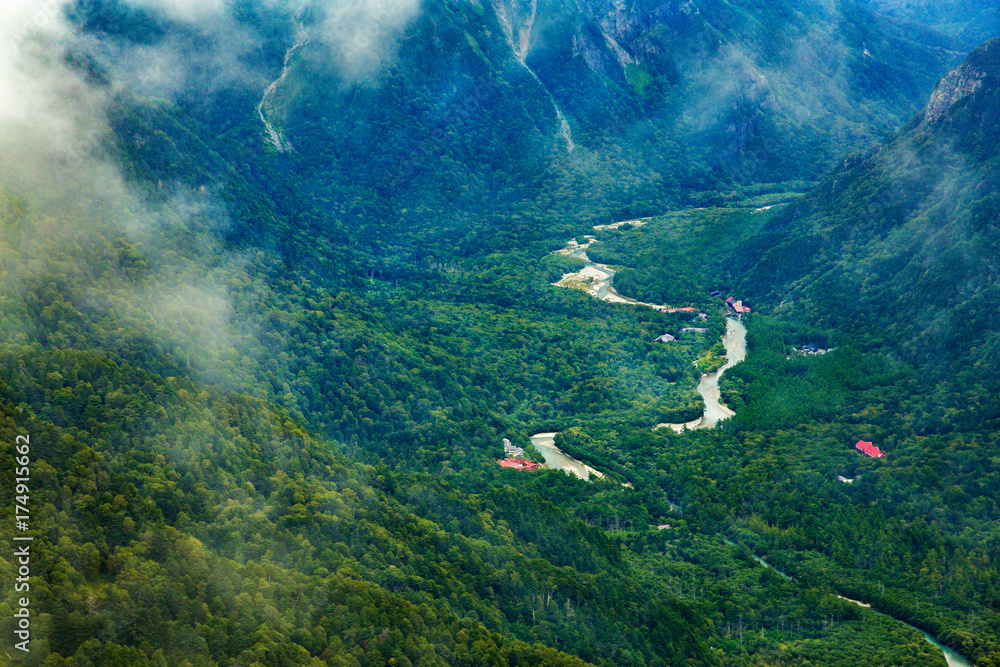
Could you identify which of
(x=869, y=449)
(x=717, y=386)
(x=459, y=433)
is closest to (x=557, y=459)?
(x=459, y=433)

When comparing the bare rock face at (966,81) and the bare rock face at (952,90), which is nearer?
the bare rock face at (966,81)

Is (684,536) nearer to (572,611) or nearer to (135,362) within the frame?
(572,611)

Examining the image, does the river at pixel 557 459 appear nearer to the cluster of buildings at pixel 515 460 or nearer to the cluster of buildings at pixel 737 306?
the cluster of buildings at pixel 515 460

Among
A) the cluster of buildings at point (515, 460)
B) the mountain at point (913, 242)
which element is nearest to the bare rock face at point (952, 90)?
the mountain at point (913, 242)

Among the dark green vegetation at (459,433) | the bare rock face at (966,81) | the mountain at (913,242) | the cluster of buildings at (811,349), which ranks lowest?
the dark green vegetation at (459,433)

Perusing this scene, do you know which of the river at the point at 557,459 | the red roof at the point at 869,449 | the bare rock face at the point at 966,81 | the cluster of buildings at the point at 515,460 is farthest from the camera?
the bare rock face at the point at 966,81

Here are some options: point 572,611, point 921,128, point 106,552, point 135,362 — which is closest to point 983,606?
point 572,611

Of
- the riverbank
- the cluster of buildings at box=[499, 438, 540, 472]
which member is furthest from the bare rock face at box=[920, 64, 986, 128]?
the cluster of buildings at box=[499, 438, 540, 472]

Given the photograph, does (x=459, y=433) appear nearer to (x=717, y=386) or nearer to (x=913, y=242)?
(x=717, y=386)

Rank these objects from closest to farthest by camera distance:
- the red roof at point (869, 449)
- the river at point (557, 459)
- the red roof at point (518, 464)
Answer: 1. the red roof at point (869, 449)
2. the red roof at point (518, 464)
3. the river at point (557, 459)
